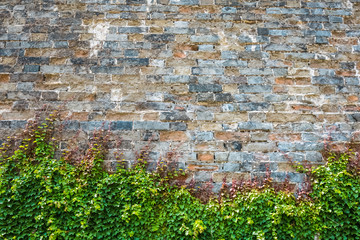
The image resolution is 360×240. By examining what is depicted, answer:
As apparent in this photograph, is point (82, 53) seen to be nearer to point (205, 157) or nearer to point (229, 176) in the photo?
point (205, 157)

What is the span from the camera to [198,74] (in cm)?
444

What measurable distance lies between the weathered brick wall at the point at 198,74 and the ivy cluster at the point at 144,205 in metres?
0.33

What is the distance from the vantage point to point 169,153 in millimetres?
4098

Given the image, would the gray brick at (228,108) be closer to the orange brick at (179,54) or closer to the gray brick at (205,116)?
the gray brick at (205,116)

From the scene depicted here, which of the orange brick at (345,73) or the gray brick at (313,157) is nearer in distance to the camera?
the gray brick at (313,157)

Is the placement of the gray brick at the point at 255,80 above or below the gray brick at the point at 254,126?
above

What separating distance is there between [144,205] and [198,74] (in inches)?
74.6

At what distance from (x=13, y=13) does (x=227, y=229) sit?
4.26 m

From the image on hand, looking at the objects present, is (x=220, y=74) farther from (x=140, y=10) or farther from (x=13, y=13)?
(x=13, y=13)

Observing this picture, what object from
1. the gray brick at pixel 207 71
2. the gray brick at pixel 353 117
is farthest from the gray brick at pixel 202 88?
the gray brick at pixel 353 117

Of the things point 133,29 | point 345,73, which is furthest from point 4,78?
point 345,73

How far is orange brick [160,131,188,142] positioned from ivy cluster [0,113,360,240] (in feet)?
1.26

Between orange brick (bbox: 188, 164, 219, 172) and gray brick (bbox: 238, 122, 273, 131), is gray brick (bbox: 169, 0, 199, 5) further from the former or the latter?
orange brick (bbox: 188, 164, 219, 172)

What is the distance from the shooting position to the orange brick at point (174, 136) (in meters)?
4.17
